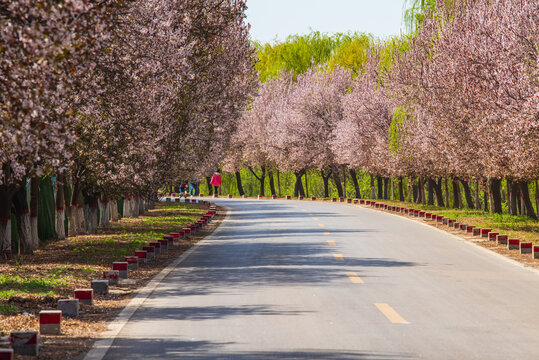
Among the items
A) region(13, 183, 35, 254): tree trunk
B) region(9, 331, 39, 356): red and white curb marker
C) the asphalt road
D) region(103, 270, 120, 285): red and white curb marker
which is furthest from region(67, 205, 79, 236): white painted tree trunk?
region(9, 331, 39, 356): red and white curb marker

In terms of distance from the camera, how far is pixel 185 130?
28172mm

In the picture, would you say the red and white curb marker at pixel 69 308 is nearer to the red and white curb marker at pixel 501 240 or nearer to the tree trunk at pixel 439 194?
the red and white curb marker at pixel 501 240

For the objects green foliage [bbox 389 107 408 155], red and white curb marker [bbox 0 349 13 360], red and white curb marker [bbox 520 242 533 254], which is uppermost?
green foliage [bbox 389 107 408 155]

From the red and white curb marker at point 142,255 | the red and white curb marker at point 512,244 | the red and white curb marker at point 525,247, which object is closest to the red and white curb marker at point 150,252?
the red and white curb marker at point 142,255

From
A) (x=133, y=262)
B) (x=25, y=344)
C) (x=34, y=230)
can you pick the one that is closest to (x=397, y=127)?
(x=34, y=230)

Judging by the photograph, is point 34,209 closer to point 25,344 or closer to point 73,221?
point 73,221

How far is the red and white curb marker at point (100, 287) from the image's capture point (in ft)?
45.1

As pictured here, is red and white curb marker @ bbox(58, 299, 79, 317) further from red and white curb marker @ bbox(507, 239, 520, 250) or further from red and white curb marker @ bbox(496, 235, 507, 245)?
red and white curb marker @ bbox(496, 235, 507, 245)

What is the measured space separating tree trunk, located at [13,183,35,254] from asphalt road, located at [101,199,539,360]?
13.4 ft

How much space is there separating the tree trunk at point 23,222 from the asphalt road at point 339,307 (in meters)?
4.09

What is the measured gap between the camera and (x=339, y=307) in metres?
11.7

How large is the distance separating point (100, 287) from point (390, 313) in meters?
5.01

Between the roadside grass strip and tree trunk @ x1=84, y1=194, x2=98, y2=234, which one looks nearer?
the roadside grass strip

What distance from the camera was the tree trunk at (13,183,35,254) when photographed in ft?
69.1
